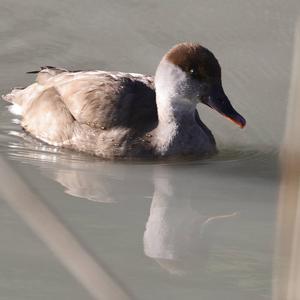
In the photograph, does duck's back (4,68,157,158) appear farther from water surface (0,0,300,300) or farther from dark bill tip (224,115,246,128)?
dark bill tip (224,115,246,128)

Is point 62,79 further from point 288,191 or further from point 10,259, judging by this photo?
point 288,191

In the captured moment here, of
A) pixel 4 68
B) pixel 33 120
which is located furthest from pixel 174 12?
pixel 33 120

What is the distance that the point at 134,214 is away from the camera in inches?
198

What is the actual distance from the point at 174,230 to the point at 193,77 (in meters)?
2.01

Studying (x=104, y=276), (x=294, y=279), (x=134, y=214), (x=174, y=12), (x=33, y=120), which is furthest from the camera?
(x=174, y=12)

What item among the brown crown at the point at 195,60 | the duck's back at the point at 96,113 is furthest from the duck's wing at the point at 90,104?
the brown crown at the point at 195,60

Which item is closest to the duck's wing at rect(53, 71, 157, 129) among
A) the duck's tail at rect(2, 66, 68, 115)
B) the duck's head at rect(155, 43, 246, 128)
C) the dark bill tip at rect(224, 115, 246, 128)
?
the duck's head at rect(155, 43, 246, 128)

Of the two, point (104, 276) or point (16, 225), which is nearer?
point (104, 276)

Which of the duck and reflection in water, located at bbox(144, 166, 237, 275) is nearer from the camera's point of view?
reflection in water, located at bbox(144, 166, 237, 275)

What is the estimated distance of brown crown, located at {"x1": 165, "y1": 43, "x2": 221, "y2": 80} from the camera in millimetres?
6457

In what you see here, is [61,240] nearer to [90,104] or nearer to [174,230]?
[174,230]

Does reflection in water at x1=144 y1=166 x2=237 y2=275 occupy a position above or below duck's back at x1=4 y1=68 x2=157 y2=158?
below

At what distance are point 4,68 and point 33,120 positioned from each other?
1.32 m

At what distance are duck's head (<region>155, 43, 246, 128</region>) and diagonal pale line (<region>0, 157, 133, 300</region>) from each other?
471 cm
